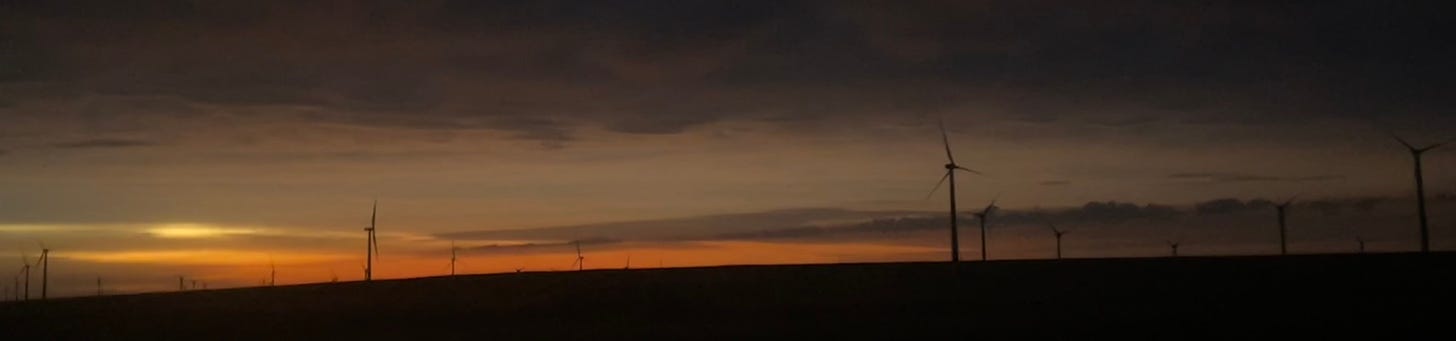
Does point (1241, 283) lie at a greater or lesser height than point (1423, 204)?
lesser

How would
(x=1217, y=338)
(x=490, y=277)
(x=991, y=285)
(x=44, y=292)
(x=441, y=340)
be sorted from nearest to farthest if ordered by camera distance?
(x=1217, y=338), (x=441, y=340), (x=991, y=285), (x=490, y=277), (x=44, y=292)

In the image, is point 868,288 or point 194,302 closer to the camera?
point 868,288

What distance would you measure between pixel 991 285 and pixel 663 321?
19.3m

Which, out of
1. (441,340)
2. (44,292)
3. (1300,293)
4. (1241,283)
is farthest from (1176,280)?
(44,292)

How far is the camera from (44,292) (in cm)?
14000

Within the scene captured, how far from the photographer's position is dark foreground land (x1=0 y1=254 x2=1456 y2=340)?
47594 millimetres

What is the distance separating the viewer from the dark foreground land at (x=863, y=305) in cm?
4759

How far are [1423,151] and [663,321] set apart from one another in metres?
50.4

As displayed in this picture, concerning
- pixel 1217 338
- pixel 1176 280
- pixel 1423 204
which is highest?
pixel 1423 204

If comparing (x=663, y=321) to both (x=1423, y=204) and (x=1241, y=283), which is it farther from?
(x=1423, y=204)

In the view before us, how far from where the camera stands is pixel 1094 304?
186ft

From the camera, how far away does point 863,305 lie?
6219 cm

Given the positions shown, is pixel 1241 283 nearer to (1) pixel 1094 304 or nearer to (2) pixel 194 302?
(1) pixel 1094 304

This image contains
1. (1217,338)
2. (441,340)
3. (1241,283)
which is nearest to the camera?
(1217,338)
